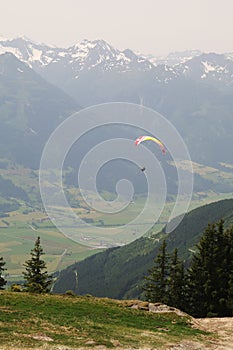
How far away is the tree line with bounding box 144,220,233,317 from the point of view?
79.1 metres

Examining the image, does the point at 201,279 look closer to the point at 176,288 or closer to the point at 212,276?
the point at 212,276

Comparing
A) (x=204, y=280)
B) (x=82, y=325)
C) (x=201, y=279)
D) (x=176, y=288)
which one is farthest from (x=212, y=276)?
(x=82, y=325)

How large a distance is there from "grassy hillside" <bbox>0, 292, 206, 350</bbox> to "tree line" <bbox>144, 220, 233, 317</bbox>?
22.3m

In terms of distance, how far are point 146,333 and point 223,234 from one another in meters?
42.8

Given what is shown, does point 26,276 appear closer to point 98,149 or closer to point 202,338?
point 98,149

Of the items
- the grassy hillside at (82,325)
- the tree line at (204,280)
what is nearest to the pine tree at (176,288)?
the tree line at (204,280)

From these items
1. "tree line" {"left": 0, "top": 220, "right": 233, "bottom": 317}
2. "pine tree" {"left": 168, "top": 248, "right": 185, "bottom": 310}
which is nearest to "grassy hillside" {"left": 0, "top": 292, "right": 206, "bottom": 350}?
"tree line" {"left": 0, "top": 220, "right": 233, "bottom": 317}

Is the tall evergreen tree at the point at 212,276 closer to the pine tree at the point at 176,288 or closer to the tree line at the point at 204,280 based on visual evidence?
the tree line at the point at 204,280

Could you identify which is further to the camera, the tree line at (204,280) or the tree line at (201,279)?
the tree line at (201,279)

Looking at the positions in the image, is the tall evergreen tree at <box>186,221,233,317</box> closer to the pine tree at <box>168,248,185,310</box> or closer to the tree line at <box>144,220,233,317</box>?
the tree line at <box>144,220,233,317</box>

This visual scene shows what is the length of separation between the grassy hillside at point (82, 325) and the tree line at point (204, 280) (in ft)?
73.1

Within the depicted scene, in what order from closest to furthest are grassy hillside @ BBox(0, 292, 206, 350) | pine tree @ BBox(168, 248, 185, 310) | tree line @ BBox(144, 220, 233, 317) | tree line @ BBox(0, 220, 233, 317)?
1. grassy hillside @ BBox(0, 292, 206, 350)
2. tree line @ BBox(144, 220, 233, 317)
3. tree line @ BBox(0, 220, 233, 317)
4. pine tree @ BBox(168, 248, 185, 310)

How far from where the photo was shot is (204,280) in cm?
8206

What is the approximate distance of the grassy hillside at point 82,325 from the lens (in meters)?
40.3
